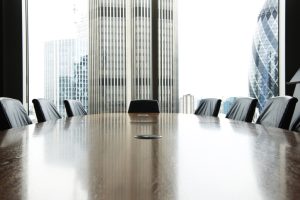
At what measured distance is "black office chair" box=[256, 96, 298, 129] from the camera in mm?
1924

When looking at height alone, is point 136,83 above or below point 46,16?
below

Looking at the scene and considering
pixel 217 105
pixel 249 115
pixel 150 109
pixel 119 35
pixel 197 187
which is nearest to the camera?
pixel 197 187

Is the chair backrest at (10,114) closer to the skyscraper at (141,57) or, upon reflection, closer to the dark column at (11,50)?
the dark column at (11,50)

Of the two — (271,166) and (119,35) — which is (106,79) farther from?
(271,166)

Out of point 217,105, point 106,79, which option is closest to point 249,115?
point 217,105

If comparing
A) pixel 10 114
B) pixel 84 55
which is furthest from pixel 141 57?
pixel 10 114

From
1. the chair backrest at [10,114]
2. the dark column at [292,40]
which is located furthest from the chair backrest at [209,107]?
the chair backrest at [10,114]

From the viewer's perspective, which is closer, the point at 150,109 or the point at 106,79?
the point at 150,109

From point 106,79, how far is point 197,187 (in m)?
9.45

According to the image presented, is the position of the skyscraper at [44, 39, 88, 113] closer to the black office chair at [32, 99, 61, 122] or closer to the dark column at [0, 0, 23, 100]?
the dark column at [0, 0, 23, 100]

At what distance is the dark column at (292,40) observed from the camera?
4.78m

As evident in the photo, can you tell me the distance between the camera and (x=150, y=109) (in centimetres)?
458

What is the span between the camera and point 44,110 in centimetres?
293

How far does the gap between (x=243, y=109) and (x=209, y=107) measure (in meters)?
1.08
